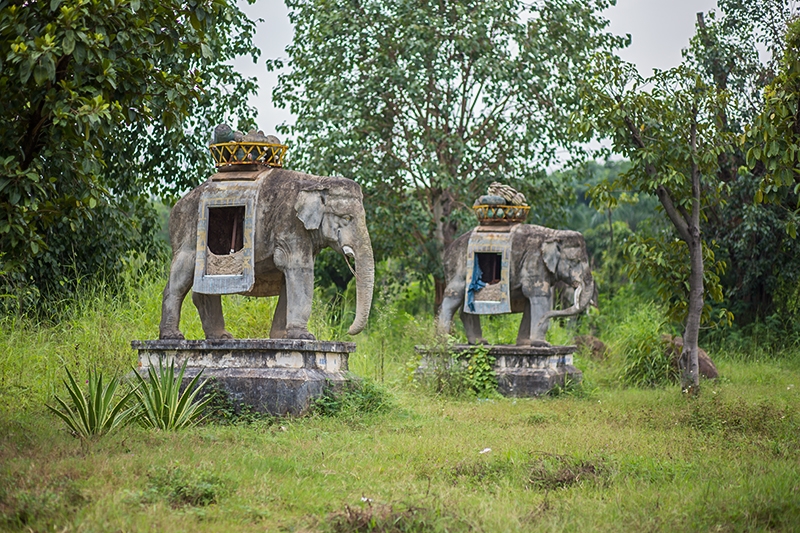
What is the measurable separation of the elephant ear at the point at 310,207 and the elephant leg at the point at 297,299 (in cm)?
43

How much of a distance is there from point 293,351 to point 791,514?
14.9 ft

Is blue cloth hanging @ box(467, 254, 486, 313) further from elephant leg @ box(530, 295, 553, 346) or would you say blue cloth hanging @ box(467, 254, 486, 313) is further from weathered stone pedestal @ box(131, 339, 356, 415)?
weathered stone pedestal @ box(131, 339, 356, 415)

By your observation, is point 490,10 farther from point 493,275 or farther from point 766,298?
point 766,298

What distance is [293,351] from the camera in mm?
8273

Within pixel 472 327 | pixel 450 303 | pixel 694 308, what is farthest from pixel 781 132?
pixel 472 327

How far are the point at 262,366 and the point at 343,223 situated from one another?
4.89 ft

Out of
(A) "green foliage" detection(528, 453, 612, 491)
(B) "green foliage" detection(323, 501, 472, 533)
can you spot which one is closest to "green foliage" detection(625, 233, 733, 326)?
(A) "green foliage" detection(528, 453, 612, 491)

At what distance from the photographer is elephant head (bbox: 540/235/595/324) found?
1167 centimetres

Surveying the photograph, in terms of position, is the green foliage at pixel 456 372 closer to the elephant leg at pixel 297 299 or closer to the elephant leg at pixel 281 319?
the elephant leg at pixel 281 319

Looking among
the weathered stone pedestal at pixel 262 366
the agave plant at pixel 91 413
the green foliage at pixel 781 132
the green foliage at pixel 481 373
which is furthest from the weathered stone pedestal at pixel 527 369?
the agave plant at pixel 91 413

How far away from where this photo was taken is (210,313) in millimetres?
9227

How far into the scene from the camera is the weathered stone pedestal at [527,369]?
11469 millimetres

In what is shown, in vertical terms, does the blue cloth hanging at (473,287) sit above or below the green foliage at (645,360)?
A: above

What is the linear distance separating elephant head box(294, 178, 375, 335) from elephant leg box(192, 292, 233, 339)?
123cm
